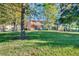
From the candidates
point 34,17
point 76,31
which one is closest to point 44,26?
point 34,17

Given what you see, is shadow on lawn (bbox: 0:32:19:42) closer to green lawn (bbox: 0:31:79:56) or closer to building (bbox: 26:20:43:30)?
green lawn (bbox: 0:31:79:56)

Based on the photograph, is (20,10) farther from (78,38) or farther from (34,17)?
(78,38)

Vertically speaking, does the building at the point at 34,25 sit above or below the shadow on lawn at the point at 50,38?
above

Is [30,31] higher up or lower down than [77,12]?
lower down

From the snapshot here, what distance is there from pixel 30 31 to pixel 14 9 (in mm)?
300

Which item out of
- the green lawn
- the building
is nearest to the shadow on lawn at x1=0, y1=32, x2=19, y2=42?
the green lawn

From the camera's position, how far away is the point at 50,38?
3324 millimetres

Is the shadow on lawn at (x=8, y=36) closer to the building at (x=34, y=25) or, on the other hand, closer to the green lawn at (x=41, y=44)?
the green lawn at (x=41, y=44)

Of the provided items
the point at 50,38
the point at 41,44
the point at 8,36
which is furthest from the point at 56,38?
the point at 8,36

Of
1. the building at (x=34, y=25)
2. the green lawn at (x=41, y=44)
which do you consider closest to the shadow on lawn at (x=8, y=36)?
the green lawn at (x=41, y=44)

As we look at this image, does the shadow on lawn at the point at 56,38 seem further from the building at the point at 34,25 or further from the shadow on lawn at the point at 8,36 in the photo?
the shadow on lawn at the point at 8,36

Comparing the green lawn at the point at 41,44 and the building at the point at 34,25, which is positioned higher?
the building at the point at 34,25

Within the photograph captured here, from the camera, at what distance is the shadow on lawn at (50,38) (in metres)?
3.30

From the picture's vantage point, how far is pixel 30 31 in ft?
10.9
